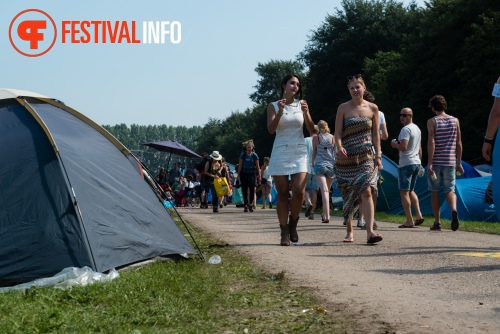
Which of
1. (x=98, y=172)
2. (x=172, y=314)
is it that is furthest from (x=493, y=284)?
(x=98, y=172)

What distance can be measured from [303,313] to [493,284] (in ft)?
6.05

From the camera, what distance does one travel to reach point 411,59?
4709cm

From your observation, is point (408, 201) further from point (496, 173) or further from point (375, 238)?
point (496, 173)

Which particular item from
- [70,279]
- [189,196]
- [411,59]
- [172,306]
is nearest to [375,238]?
[70,279]

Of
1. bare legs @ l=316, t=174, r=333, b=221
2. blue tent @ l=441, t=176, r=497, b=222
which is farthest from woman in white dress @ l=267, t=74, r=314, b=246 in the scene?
blue tent @ l=441, t=176, r=497, b=222

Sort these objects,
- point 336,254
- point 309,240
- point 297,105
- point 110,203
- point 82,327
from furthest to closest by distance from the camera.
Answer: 1. point 309,240
2. point 297,105
3. point 336,254
4. point 110,203
5. point 82,327

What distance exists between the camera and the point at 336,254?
30.8 feet

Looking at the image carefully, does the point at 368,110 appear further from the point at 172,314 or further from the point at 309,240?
the point at 172,314

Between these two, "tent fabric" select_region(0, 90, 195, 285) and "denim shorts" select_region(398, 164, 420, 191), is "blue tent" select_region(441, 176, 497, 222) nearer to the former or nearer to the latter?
"denim shorts" select_region(398, 164, 420, 191)

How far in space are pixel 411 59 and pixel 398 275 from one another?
134 ft

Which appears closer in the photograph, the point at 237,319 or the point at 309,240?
the point at 237,319

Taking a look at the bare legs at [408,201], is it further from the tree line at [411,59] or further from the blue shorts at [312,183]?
the tree line at [411,59]

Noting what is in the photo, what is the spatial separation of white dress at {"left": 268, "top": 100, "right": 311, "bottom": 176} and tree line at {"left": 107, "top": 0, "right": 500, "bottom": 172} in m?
16.3

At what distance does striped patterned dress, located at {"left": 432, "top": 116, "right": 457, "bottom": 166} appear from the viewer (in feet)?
41.4
